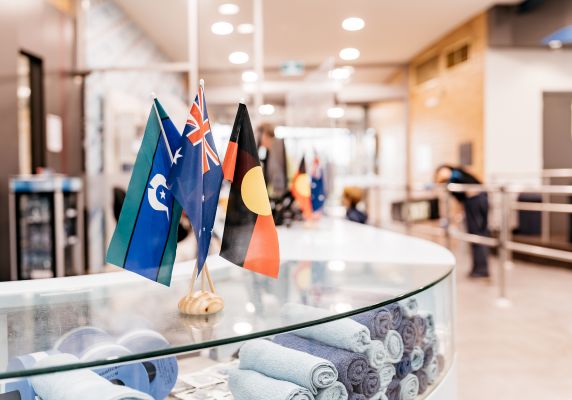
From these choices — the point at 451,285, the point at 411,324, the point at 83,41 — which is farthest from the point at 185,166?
the point at 83,41

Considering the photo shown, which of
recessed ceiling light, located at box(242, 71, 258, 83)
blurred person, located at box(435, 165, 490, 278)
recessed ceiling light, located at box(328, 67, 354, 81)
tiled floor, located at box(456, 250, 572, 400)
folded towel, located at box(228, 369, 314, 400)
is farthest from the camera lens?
recessed ceiling light, located at box(328, 67, 354, 81)

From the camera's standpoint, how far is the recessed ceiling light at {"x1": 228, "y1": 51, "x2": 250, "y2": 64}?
20.0 feet

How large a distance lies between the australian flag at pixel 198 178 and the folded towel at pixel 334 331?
0.69ft

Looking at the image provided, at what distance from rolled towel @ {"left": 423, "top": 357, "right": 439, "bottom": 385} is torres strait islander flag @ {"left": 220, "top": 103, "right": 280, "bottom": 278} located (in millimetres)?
431

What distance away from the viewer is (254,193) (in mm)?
1116

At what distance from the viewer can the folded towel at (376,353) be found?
3.47 ft

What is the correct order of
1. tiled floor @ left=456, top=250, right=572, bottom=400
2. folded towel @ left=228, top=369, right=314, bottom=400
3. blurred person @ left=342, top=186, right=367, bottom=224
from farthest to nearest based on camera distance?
blurred person @ left=342, top=186, right=367, bottom=224 → tiled floor @ left=456, top=250, right=572, bottom=400 → folded towel @ left=228, top=369, right=314, bottom=400

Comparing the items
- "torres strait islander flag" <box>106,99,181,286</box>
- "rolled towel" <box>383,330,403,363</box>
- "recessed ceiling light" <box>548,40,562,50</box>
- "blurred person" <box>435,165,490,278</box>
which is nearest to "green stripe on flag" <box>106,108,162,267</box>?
"torres strait islander flag" <box>106,99,181,286</box>

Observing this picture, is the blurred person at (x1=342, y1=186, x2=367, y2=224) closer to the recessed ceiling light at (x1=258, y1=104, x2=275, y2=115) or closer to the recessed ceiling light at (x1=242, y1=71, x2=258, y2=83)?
the recessed ceiling light at (x1=258, y1=104, x2=275, y2=115)

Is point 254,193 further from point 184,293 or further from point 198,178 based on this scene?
point 184,293

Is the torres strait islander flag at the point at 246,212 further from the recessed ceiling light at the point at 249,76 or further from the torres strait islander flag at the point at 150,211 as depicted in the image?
the recessed ceiling light at the point at 249,76

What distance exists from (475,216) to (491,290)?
0.97 metres

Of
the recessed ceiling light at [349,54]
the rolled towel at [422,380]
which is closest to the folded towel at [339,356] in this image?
the rolled towel at [422,380]

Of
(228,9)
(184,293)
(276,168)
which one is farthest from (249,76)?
(184,293)
